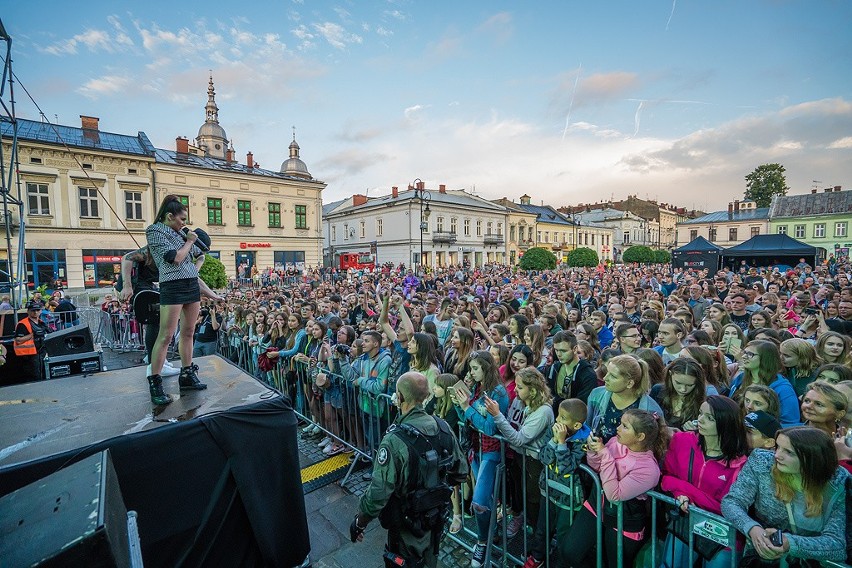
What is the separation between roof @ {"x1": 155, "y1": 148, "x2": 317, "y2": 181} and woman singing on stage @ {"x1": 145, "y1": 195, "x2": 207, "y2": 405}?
32462 mm

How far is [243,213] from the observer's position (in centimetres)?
3459

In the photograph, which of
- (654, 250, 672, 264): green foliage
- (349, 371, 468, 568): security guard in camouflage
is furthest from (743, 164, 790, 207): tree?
(349, 371, 468, 568): security guard in camouflage

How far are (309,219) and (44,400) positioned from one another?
36105 millimetres

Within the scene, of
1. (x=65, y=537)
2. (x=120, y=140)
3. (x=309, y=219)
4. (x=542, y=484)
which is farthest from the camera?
(x=309, y=219)

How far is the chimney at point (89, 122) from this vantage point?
2972 cm

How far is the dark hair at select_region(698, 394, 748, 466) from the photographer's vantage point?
2671 millimetres

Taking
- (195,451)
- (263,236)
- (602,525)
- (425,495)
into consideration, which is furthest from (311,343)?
(263,236)

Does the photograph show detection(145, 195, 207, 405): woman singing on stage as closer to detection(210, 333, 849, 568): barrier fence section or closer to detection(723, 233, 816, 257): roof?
detection(210, 333, 849, 568): barrier fence section

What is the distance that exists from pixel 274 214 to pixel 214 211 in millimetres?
4986

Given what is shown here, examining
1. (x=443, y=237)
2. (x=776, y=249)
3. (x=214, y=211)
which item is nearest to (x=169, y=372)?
(x=776, y=249)

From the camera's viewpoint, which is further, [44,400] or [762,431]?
[44,400]

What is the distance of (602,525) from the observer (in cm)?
282

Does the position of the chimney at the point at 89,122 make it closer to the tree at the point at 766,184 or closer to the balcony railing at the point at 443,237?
the balcony railing at the point at 443,237

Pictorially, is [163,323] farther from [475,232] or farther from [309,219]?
[475,232]
